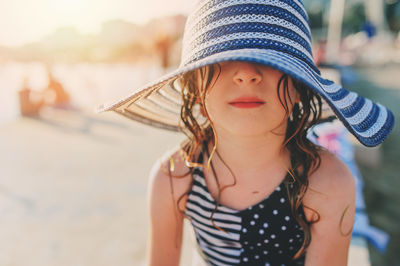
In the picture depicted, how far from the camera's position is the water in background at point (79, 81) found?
22.7ft

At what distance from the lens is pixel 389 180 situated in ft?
11.8

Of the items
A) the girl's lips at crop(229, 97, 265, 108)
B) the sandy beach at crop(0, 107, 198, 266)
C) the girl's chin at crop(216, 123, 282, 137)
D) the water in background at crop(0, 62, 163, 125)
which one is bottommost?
the sandy beach at crop(0, 107, 198, 266)

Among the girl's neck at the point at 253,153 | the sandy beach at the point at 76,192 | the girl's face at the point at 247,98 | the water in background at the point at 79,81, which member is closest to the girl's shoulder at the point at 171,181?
the girl's neck at the point at 253,153

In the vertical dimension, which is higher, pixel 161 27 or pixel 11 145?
pixel 161 27

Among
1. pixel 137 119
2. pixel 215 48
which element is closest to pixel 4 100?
pixel 137 119

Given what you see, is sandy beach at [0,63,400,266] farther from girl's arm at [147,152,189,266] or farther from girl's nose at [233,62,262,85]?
girl's nose at [233,62,262,85]

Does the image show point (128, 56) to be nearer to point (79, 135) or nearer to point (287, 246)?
point (79, 135)

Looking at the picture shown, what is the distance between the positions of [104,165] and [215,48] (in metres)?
3.02

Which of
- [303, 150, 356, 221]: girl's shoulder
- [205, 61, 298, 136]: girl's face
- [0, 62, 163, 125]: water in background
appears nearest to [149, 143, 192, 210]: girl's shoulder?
[205, 61, 298, 136]: girl's face

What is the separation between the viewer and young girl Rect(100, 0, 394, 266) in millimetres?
931

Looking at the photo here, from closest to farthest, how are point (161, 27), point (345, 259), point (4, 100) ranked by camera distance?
point (345, 259) < point (4, 100) < point (161, 27)

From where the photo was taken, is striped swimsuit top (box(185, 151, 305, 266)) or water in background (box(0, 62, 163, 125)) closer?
striped swimsuit top (box(185, 151, 305, 266))

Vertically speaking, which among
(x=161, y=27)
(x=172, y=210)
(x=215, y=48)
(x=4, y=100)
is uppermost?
(x=161, y=27)

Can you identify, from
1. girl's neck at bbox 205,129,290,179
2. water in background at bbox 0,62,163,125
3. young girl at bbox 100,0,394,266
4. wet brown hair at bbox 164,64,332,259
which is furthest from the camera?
water in background at bbox 0,62,163,125
